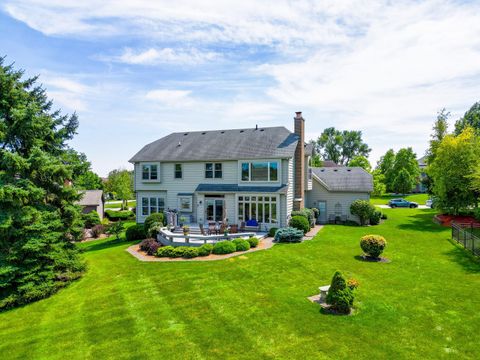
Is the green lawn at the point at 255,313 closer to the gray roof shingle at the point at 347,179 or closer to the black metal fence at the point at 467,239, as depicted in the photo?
the black metal fence at the point at 467,239

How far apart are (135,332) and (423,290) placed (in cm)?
1206

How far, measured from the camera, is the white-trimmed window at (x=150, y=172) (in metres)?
29.9

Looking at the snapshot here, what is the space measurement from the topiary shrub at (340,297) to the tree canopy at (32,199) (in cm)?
1373

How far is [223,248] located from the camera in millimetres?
19734

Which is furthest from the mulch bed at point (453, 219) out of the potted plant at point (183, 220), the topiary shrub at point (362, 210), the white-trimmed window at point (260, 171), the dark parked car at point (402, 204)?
the potted plant at point (183, 220)

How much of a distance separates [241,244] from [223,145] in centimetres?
1216

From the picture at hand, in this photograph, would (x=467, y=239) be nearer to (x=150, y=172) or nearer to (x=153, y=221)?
(x=153, y=221)

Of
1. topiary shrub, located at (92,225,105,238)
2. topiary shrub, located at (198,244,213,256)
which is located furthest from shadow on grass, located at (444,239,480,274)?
topiary shrub, located at (92,225,105,238)

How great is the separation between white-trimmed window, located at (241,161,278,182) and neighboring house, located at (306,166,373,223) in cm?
912

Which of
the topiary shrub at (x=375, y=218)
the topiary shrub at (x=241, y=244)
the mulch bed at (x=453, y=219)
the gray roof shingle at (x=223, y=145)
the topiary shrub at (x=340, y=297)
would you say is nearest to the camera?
the topiary shrub at (x=340, y=297)

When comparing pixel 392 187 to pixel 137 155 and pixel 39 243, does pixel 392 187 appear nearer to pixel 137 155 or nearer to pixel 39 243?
pixel 137 155

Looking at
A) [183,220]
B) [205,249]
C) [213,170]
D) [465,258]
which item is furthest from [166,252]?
[465,258]

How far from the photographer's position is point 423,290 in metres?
13.1

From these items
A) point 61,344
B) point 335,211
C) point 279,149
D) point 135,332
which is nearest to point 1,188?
point 61,344
